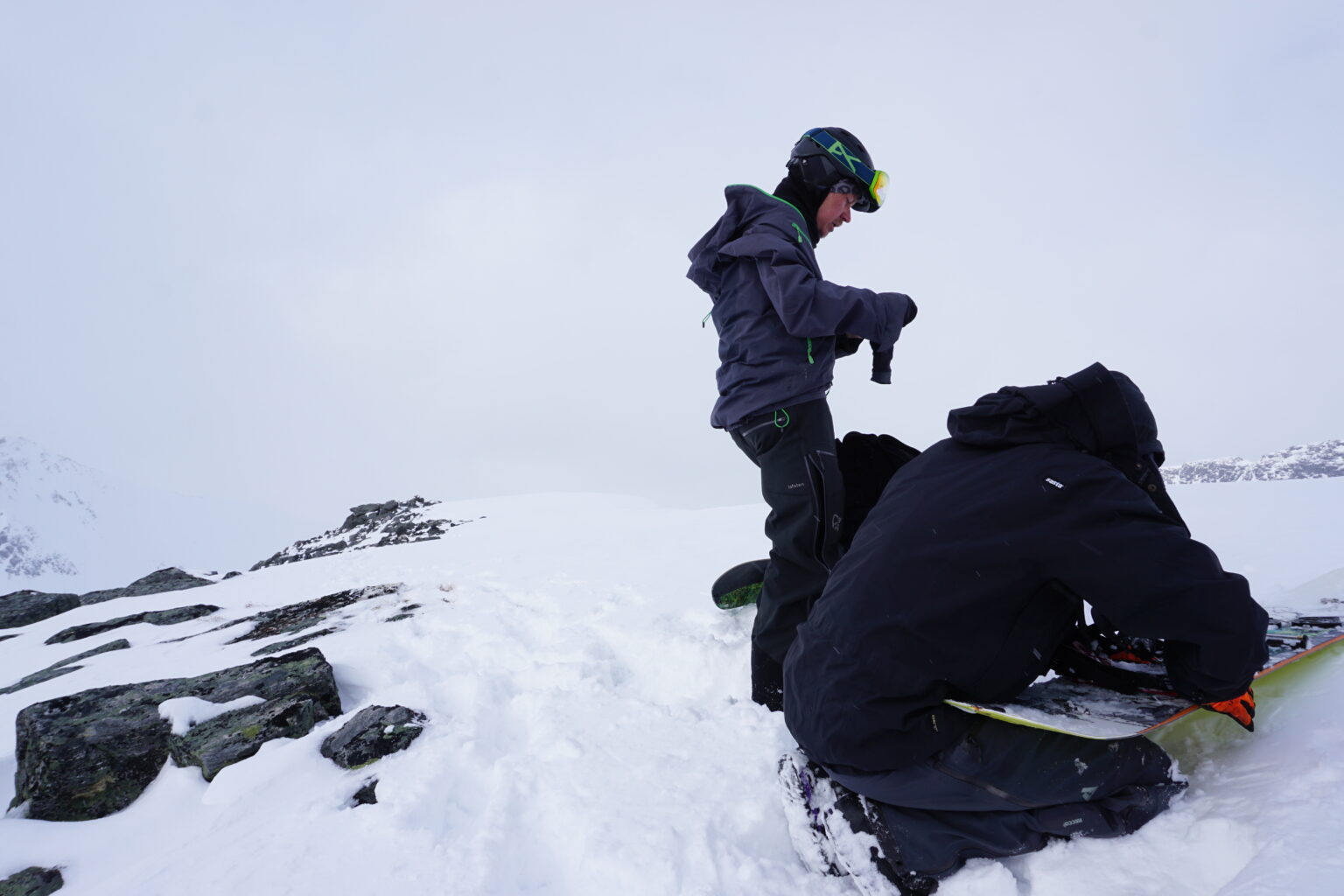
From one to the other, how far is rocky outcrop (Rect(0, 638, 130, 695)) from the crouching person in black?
719 cm

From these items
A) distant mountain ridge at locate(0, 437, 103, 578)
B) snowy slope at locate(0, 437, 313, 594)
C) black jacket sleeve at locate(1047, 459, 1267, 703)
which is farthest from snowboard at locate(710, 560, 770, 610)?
distant mountain ridge at locate(0, 437, 103, 578)

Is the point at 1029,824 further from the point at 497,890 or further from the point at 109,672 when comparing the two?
the point at 109,672

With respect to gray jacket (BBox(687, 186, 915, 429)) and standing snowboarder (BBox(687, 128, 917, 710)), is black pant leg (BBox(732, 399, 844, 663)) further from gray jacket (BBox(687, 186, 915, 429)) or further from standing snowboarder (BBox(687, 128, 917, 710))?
gray jacket (BBox(687, 186, 915, 429))

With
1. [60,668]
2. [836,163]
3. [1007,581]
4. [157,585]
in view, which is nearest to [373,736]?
[1007,581]

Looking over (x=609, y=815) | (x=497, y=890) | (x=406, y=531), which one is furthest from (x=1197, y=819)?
(x=406, y=531)

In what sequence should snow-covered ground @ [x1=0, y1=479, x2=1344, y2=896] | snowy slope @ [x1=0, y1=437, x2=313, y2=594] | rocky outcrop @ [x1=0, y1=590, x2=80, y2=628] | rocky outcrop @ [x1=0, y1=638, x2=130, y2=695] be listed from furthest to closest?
snowy slope @ [x1=0, y1=437, x2=313, y2=594] → rocky outcrop @ [x1=0, y1=590, x2=80, y2=628] → rocky outcrop @ [x1=0, y1=638, x2=130, y2=695] → snow-covered ground @ [x1=0, y1=479, x2=1344, y2=896]

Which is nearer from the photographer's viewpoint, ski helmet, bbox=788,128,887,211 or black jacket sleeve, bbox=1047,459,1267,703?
black jacket sleeve, bbox=1047,459,1267,703

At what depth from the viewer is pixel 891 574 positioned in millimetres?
1768

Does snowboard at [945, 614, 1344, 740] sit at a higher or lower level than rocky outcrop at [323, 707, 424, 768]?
higher

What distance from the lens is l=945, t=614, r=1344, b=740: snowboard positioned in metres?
1.78

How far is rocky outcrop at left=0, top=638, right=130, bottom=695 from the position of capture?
5703mm

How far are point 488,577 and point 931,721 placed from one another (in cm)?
630

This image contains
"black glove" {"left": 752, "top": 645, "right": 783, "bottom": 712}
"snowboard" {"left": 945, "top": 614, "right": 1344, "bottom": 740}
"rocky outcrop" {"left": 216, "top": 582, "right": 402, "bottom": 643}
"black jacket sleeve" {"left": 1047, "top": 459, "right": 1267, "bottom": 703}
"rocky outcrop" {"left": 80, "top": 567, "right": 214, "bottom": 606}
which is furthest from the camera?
"rocky outcrop" {"left": 80, "top": 567, "right": 214, "bottom": 606}

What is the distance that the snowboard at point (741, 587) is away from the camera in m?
4.09
